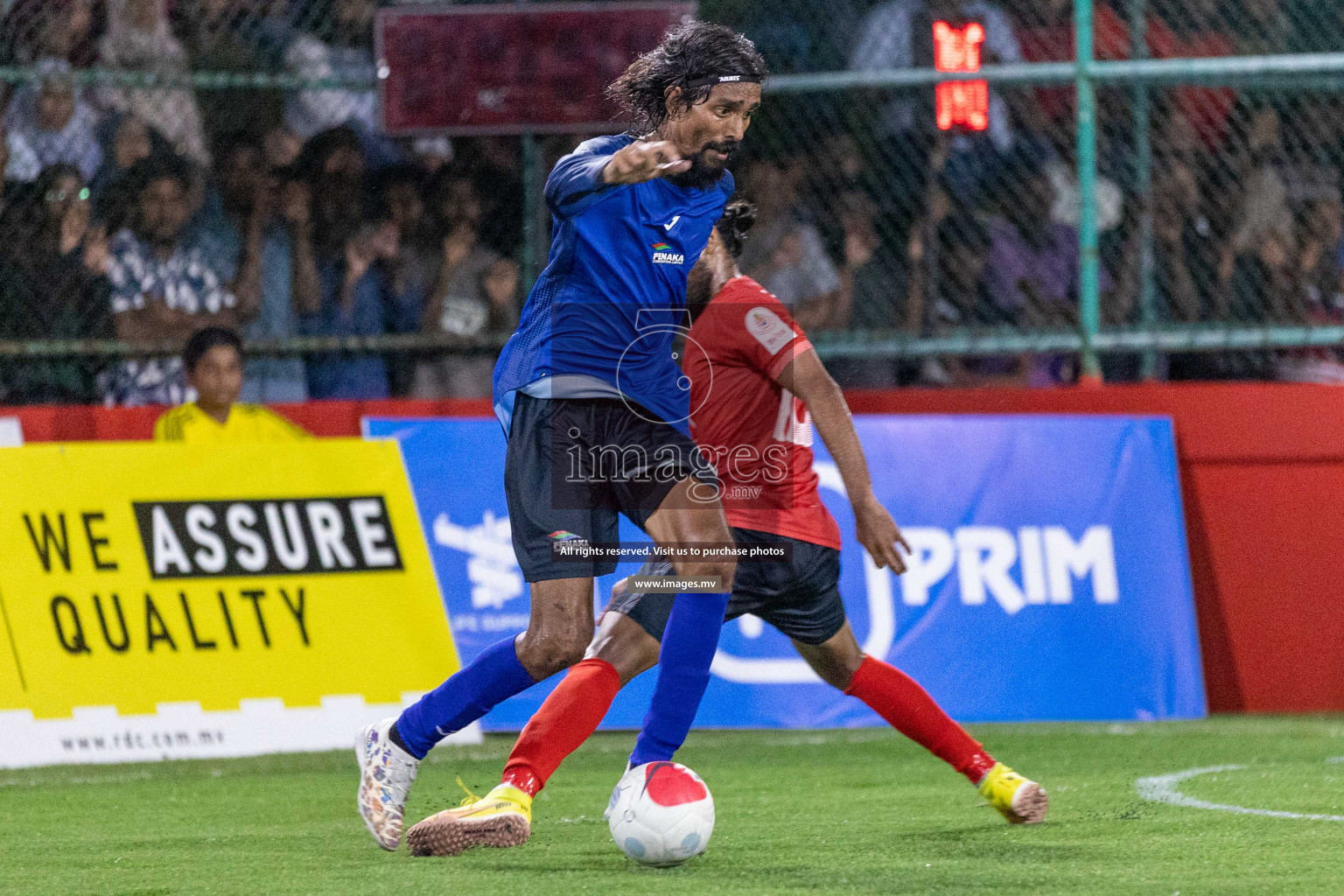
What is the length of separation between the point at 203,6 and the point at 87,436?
2.18 m

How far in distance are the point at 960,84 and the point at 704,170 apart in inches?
159

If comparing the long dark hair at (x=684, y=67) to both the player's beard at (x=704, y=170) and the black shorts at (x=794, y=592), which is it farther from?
the black shorts at (x=794, y=592)

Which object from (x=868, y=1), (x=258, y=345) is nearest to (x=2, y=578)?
(x=258, y=345)

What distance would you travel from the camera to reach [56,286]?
7.46m

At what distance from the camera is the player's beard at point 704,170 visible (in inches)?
158

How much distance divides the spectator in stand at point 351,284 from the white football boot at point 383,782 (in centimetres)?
385

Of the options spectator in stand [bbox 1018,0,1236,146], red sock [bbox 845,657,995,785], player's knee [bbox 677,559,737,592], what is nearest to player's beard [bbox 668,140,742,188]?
player's knee [bbox 677,559,737,592]

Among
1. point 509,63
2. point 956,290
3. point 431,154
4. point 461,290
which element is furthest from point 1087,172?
point 431,154

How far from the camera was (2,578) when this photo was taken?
639 centimetres

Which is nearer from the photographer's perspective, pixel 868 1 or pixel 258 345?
pixel 258 345

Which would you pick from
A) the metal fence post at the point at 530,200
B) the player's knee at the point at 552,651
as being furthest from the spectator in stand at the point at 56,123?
the player's knee at the point at 552,651

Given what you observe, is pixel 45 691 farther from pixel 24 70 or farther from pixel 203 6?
pixel 203 6

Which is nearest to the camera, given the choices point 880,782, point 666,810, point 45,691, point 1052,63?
point 666,810

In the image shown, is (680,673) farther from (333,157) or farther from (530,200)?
(333,157)
